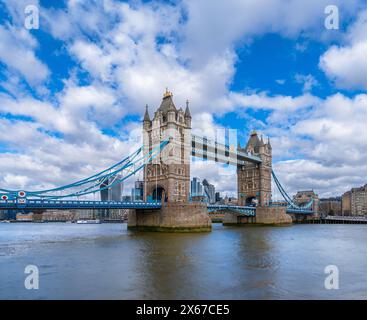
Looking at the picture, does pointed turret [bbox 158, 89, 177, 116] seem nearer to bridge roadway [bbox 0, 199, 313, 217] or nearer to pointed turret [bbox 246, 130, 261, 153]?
bridge roadway [bbox 0, 199, 313, 217]

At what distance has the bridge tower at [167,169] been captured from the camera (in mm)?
40844

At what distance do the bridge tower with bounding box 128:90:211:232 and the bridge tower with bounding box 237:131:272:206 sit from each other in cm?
2613

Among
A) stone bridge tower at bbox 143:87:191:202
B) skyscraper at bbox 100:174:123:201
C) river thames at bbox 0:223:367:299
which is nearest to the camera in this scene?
river thames at bbox 0:223:367:299

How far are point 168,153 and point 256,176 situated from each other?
30.2 metres

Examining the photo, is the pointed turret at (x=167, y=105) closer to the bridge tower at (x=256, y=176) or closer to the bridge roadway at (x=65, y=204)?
the bridge roadway at (x=65, y=204)

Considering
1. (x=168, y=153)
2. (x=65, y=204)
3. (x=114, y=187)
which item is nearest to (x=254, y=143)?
(x=168, y=153)

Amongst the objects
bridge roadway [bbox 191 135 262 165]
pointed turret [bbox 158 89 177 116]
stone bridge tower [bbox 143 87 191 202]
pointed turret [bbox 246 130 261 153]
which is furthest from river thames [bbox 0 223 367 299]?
pointed turret [bbox 246 130 261 153]

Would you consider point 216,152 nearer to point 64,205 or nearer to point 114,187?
point 114,187

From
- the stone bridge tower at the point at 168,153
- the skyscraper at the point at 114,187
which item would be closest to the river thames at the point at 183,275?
the skyscraper at the point at 114,187

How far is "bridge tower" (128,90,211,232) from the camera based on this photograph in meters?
40.8
